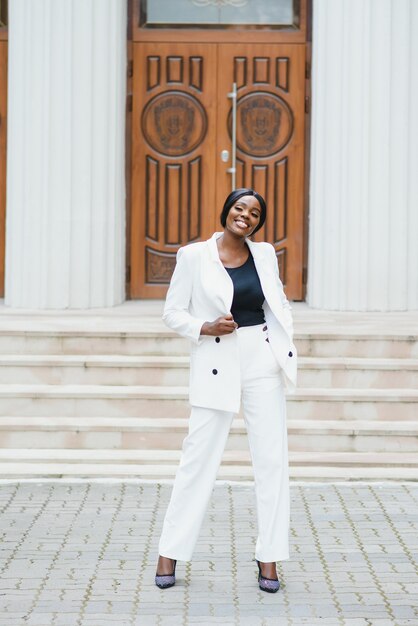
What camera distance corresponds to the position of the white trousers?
19.2 feet

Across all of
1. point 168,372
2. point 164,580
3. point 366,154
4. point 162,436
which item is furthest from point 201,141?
point 164,580

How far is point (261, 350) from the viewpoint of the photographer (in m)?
5.93

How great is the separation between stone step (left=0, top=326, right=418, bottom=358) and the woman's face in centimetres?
357

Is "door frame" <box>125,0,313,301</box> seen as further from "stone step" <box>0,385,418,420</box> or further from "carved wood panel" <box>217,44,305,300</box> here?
"stone step" <box>0,385,418,420</box>

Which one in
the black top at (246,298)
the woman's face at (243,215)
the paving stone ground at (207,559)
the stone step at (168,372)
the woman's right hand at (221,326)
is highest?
the woman's face at (243,215)

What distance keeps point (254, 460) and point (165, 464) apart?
265 centimetres

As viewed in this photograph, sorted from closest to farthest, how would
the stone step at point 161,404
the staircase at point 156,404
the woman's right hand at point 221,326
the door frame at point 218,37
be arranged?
the woman's right hand at point 221,326, the staircase at point 156,404, the stone step at point 161,404, the door frame at point 218,37

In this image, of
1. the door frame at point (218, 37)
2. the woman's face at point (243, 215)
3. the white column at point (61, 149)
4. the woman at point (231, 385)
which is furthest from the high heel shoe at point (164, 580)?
the door frame at point (218, 37)

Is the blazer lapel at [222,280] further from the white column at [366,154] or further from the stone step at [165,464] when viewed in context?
the white column at [366,154]

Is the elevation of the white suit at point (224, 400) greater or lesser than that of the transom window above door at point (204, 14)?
lesser

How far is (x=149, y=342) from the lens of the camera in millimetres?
9562

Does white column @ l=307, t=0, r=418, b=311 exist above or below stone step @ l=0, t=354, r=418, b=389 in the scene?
above

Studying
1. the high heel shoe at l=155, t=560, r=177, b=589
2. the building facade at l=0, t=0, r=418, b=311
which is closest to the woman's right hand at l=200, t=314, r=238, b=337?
the high heel shoe at l=155, t=560, r=177, b=589

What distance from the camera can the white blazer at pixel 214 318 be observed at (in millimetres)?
5848
